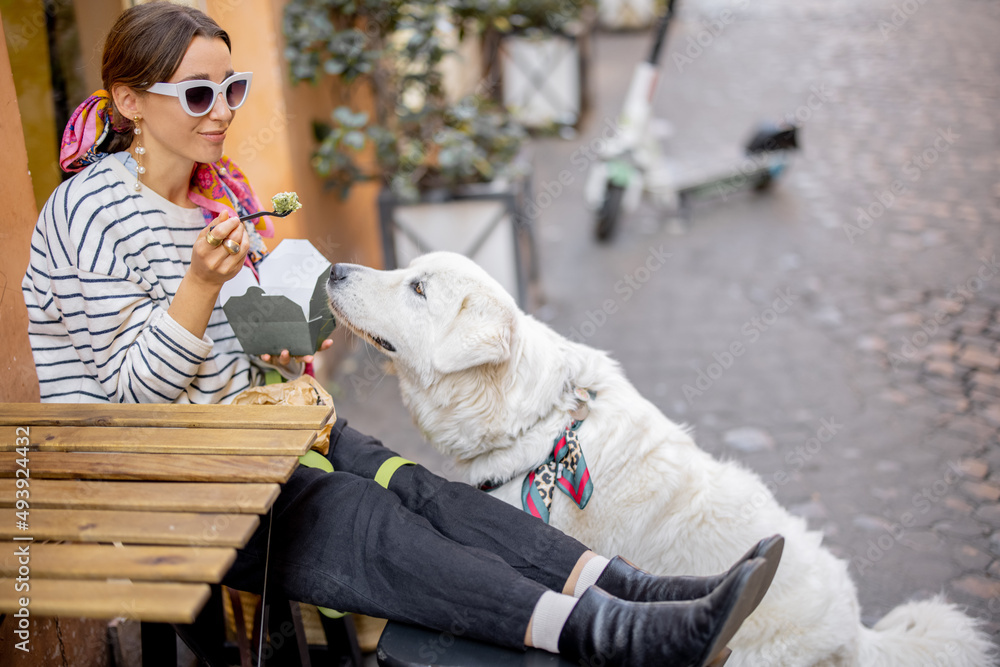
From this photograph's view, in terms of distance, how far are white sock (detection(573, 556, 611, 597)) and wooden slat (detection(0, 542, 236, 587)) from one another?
2.68 ft

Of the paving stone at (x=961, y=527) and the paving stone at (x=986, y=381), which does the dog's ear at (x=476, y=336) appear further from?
the paving stone at (x=986, y=381)

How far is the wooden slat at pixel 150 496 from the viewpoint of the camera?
1.53 meters

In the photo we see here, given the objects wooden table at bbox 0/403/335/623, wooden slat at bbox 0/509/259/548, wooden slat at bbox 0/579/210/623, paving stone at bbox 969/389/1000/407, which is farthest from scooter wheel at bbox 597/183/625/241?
wooden slat at bbox 0/579/210/623

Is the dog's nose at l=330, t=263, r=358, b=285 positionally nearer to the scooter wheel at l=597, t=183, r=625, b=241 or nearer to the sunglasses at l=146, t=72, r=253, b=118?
the sunglasses at l=146, t=72, r=253, b=118

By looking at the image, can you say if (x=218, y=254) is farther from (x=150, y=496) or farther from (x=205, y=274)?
(x=150, y=496)

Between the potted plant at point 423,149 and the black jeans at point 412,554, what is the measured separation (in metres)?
3.07

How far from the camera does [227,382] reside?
221 cm

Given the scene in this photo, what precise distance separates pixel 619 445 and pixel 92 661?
1.92 m

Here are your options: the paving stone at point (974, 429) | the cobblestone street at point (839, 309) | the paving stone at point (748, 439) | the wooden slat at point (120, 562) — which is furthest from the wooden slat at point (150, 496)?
the paving stone at point (974, 429)

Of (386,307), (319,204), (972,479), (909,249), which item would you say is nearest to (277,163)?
(319,204)

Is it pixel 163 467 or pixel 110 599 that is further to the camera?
pixel 163 467

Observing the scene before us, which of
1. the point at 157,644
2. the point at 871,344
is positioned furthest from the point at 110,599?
the point at 871,344

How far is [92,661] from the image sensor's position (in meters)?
2.56

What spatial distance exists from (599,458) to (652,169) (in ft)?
17.5
